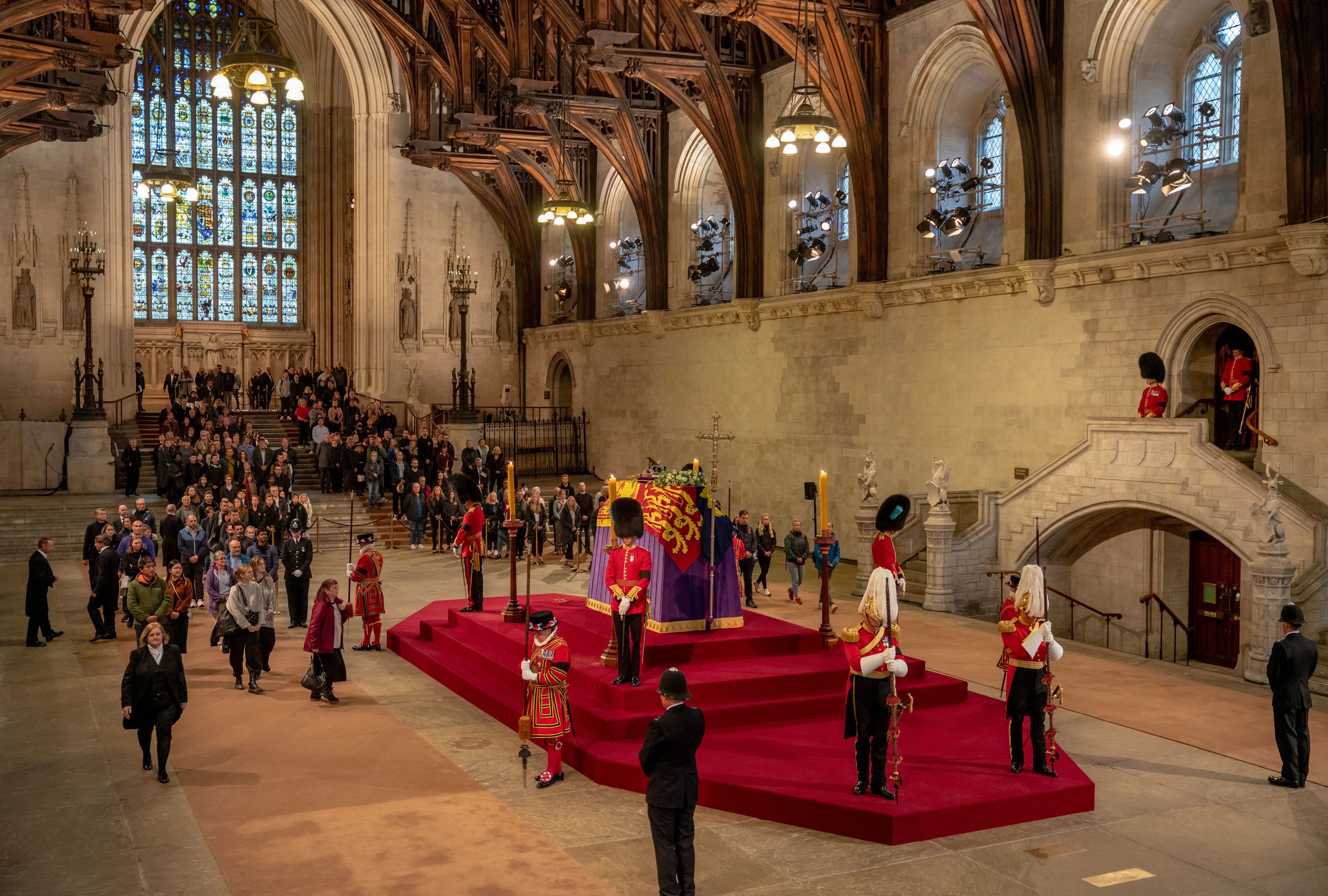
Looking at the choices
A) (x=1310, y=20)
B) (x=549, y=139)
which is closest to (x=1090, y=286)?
(x=1310, y=20)

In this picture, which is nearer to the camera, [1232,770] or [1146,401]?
[1232,770]

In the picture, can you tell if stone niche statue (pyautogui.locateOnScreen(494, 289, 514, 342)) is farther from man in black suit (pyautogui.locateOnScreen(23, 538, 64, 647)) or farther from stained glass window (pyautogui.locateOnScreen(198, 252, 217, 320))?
man in black suit (pyautogui.locateOnScreen(23, 538, 64, 647))

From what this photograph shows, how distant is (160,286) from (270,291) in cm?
320

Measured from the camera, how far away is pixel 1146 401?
15.9m

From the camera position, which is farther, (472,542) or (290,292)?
(290,292)

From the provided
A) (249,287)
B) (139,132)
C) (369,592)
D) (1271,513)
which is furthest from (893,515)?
(139,132)

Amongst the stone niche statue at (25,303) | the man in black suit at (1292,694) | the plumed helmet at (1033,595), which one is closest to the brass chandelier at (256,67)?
the plumed helmet at (1033,595)

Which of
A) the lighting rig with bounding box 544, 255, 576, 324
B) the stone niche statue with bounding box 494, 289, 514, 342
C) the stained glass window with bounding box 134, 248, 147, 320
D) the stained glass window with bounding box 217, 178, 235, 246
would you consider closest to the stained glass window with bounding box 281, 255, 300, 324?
the stained glass window with bounding box 217, 178, 235, 246

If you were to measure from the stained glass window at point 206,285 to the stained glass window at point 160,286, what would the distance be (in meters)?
0.87

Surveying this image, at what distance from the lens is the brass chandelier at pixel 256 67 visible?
13797mm

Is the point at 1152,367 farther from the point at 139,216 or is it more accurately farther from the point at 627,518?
the point at 139,216

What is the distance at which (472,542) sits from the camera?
45.5ft

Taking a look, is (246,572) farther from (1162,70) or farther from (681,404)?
(681,404)

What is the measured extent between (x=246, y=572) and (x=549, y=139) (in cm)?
1882
